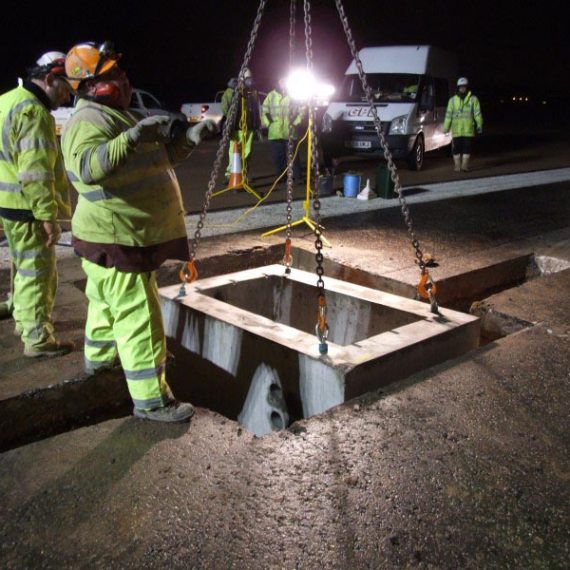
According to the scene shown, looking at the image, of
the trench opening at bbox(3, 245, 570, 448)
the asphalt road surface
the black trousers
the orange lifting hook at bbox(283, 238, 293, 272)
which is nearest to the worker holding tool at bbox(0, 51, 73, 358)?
the trench opening at bbox(3, 245, 570, 448)

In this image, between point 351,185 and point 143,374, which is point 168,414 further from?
point 351,185

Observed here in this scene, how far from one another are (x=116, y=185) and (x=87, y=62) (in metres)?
0.58

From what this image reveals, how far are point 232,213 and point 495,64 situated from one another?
4661 cm

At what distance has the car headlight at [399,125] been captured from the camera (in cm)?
1253

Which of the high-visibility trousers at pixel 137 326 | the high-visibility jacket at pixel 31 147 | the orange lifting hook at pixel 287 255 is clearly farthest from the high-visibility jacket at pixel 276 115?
the high-visibility trousers at pixel 137 326

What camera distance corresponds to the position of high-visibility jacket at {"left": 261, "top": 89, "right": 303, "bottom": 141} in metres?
10.2

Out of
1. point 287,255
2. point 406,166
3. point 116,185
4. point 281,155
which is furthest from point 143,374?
point 406,166

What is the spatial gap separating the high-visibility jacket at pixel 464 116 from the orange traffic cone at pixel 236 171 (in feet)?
16.8

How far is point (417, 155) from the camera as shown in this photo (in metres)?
13.4

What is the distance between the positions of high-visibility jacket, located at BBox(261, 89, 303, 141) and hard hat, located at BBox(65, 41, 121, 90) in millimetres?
7547

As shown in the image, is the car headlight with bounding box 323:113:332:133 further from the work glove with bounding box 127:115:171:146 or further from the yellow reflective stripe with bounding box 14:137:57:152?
the work glove with bounding box 127:115:171:146

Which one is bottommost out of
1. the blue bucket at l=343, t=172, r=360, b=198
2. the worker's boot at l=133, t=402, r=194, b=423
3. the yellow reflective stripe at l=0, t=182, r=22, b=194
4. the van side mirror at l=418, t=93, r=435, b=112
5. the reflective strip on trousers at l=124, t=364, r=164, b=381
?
the worker's boot at l=133, t=402, r=194, b=423

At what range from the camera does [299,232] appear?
23.8ft

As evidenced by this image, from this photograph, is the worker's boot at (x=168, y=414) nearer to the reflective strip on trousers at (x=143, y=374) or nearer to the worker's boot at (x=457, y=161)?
the reflective strip on trousers at (x=143, y=374)
